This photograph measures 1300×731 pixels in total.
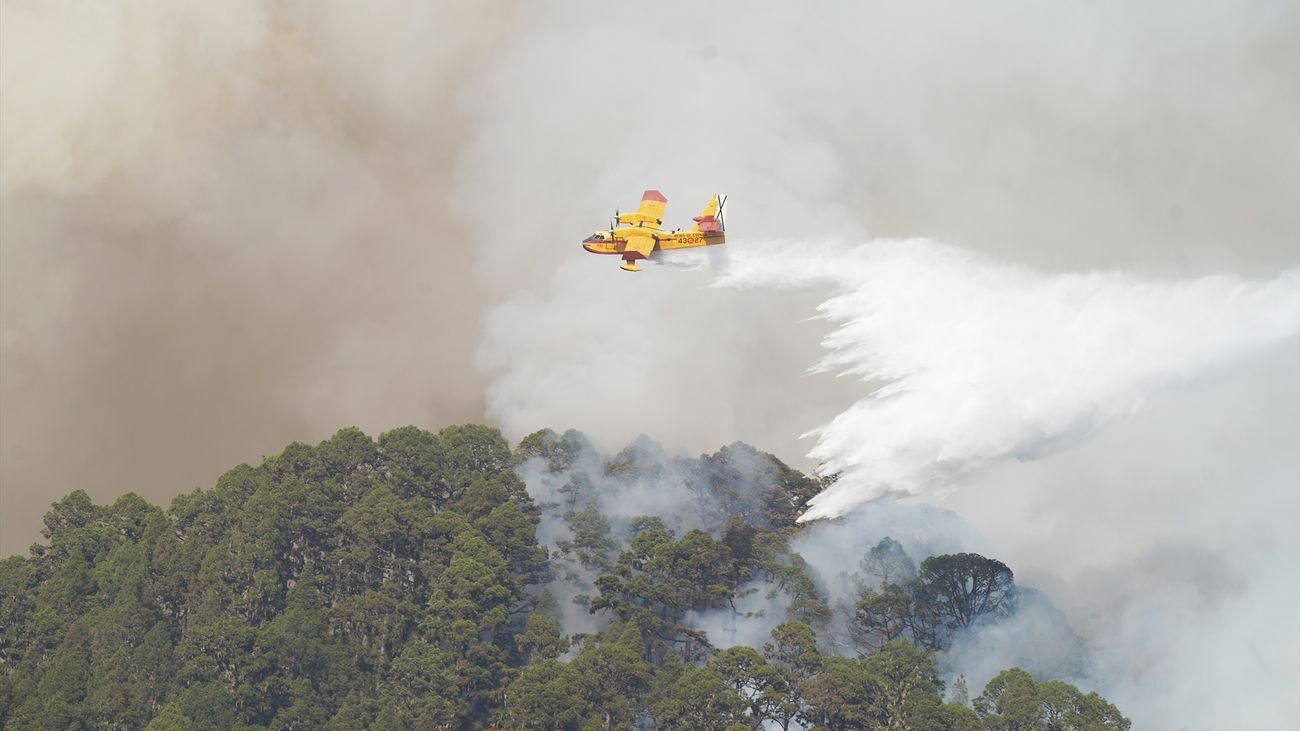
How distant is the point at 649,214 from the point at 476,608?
24.4m

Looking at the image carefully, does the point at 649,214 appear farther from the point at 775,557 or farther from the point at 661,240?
the point at 775,557

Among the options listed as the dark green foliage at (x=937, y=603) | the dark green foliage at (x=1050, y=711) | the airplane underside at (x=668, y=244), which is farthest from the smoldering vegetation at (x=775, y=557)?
the airplane underside at (x=668, y=244)

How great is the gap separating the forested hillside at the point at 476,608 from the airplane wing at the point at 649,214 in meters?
18.9

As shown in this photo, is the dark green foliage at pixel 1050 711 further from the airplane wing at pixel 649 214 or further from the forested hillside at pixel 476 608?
the airplane wing at pixel 649 214

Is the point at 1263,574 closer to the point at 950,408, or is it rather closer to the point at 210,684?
the point at 950,408

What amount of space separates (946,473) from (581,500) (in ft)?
84.0

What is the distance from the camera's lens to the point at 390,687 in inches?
4636

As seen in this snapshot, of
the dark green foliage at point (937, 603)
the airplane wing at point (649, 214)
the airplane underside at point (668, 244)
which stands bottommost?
the dark green foliage at point (937, 603)

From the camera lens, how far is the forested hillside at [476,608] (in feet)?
367

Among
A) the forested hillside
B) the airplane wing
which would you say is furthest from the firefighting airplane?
the forested hillside

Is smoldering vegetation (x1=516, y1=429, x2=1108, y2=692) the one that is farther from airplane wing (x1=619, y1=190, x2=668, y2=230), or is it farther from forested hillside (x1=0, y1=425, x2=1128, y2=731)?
airplane wing (x1=619, y1=190, x2=668, y2=230)

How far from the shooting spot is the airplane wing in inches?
4766

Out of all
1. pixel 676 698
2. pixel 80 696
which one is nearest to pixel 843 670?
pixel 676 698

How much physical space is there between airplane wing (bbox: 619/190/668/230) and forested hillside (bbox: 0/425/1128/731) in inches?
744
